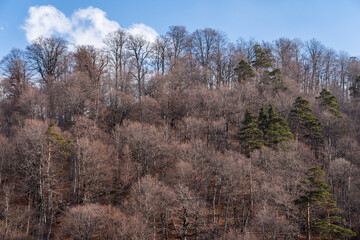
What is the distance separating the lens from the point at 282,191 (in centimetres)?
2567

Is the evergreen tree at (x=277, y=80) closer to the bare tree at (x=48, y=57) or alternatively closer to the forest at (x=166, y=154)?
the forest at (x=166, y=154)

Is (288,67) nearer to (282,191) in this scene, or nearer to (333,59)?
(333,59)

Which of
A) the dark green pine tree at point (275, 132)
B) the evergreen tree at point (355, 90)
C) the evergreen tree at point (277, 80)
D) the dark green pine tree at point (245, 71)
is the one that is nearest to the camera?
the dark green pine tree at point (275, 132)

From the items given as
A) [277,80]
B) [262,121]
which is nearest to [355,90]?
[277,80]

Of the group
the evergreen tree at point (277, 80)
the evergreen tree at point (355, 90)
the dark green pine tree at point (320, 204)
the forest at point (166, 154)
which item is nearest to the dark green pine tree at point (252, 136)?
the forest at point (166, 154)

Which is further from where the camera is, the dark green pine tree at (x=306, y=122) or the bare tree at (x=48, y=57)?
the bare tree at (x=48, y=57)

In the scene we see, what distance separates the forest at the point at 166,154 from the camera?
25.1 meters

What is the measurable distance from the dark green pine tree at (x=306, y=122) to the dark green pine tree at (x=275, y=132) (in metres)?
3.75

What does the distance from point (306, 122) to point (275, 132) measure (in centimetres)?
772

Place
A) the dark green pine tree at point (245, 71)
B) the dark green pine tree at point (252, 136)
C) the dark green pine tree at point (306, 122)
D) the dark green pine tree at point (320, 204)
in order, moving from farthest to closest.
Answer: the dark green pine tree at point (245, 71)
the dark green pine tree at point (306, 122)
the dark green pine tree at point (252, 136)
the dark green pine tree at point (320, 204)

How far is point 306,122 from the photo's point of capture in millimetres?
37219

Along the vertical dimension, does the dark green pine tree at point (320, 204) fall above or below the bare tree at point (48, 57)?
below

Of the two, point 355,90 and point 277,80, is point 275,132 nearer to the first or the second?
point 277,80

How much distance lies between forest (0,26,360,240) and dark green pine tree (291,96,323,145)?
0.73ft
